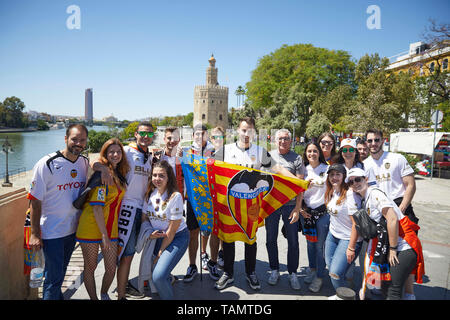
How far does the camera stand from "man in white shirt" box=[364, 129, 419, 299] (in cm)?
405

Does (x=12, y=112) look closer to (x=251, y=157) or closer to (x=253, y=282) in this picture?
(x=251, y=157)

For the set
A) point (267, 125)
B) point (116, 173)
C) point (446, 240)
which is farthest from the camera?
point (267, 125)

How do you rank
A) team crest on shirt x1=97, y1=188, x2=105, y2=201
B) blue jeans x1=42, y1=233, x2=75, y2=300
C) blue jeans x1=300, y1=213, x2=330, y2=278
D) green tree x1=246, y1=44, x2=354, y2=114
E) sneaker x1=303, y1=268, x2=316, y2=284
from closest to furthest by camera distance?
blue jeans x1=42, y1=233, x2=75, y2=300, team crest on shirt x1=97, y1=188, x2=105, y2=201, blue jeans x1=300, y1=213, x2=330, y2=278, sneaker x1=303, y1=268, x2=316, y2=284, green tree x1=246, y1=44, x2=354, y2=114

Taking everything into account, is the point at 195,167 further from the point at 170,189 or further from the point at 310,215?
the point at 310,215

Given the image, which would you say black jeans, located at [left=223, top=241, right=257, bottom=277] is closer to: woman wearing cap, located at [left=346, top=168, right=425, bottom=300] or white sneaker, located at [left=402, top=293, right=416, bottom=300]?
woman wearing cap, located at [left=346, top=168, right=425, bottom=300]

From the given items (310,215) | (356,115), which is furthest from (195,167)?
(356,115)

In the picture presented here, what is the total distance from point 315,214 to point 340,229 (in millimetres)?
465

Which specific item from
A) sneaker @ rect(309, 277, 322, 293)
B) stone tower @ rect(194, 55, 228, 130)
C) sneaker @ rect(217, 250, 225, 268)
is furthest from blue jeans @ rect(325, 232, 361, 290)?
stone tower @ rect(194, 55, 228, 130)

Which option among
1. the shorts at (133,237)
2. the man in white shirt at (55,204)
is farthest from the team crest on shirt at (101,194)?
the shorts at (133,237)

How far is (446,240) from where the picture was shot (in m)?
6.05

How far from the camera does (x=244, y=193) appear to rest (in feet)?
12.3

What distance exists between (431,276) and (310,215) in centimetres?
241

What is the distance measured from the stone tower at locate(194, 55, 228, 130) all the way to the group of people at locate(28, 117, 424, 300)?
9009 centimetres
